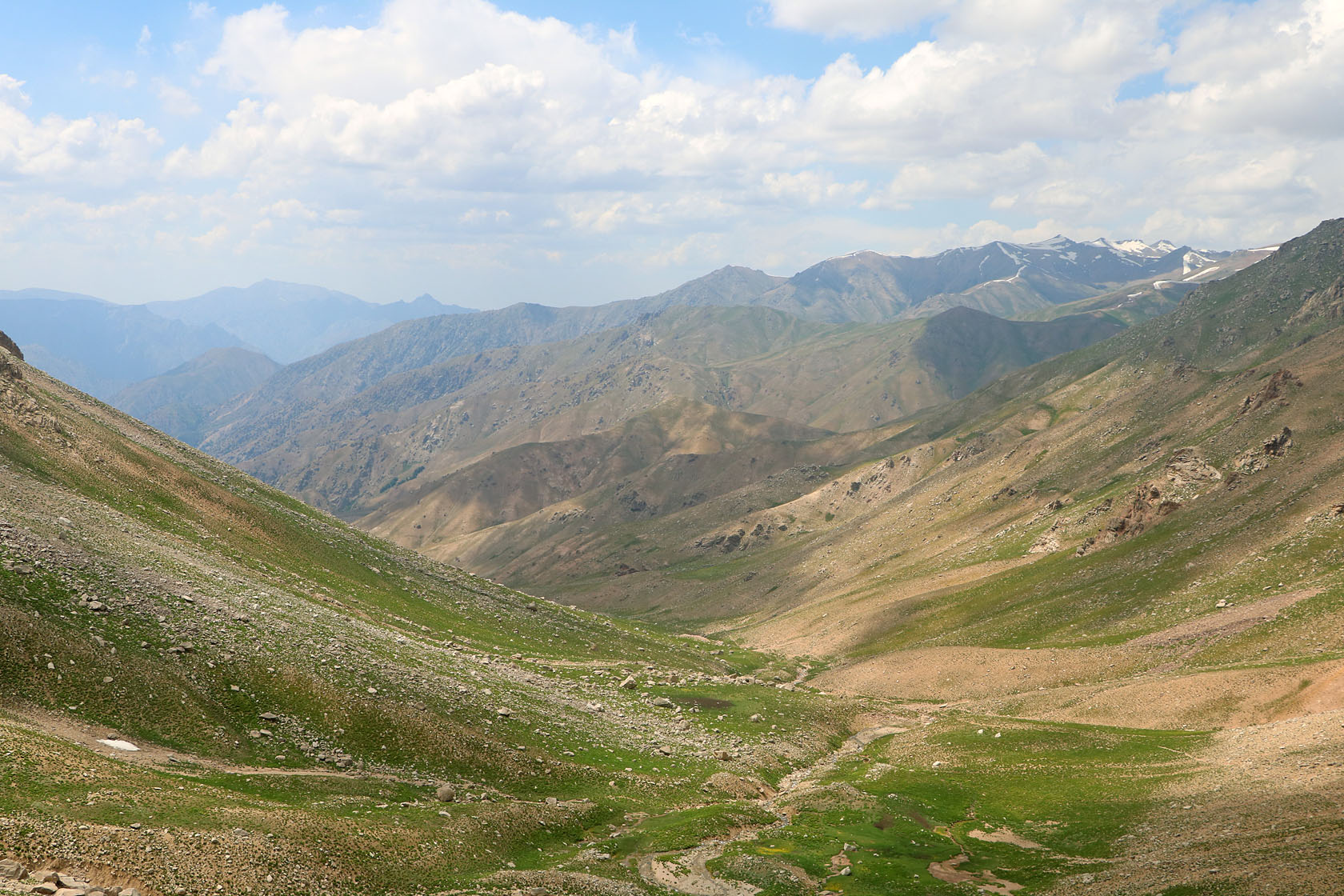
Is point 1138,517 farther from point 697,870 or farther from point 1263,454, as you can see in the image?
point 697,870

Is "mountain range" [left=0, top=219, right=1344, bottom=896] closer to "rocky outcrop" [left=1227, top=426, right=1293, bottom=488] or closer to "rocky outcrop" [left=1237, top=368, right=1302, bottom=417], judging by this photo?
"rocky outcrop" [left=1227, top=426, right=1293, bottom=488]

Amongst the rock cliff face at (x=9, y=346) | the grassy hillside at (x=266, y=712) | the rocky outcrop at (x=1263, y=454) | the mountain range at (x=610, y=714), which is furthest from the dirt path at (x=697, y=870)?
the rock cliff face at (x=9, y=346)

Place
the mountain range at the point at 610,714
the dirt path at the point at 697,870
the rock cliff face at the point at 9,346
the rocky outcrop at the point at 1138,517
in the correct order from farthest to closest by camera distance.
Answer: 1. the rocky outcrop at the point at 1138,517
2. the rock cliff face at the point at 9,346
3. the dirt path at the point at 697,870
4. the mountain range at the point at 610,714

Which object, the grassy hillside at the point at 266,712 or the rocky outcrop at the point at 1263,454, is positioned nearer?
the grassy hillside at the point at 266,712

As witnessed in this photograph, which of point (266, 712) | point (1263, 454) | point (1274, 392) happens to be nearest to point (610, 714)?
point (266, 712)

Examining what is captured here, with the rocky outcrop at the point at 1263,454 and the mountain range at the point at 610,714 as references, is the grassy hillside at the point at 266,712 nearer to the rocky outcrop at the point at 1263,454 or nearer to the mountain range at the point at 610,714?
the mountain range at the point at 610,714

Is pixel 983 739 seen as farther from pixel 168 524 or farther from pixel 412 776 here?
pixel 168 524

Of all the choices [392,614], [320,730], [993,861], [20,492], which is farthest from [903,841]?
[20,492]

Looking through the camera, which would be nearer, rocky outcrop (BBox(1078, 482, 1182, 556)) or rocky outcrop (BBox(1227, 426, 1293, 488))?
rocky outcrop (BBox(1227, 426, 1293, 488))

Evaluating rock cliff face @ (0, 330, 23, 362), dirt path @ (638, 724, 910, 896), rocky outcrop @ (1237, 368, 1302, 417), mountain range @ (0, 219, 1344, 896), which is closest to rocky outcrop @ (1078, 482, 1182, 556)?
mountain range @ (0, 219, 1344, 896)

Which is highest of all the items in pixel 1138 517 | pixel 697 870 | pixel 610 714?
pixel 1138 517

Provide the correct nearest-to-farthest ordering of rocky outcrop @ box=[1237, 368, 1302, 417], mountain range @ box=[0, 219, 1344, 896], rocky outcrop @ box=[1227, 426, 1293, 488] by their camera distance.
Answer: mountain range @ box=[0, 219, 1344, 896]
rocky outcrop @ box=[1227, 426, 1293, 488]
rocky outcrop @ box=[1237, 368, 1302, 417]

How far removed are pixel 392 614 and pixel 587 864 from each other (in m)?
52.2

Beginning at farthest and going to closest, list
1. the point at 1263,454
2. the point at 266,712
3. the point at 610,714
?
the point at 1263,454 → the point at 610,714 → the point at 266,712
